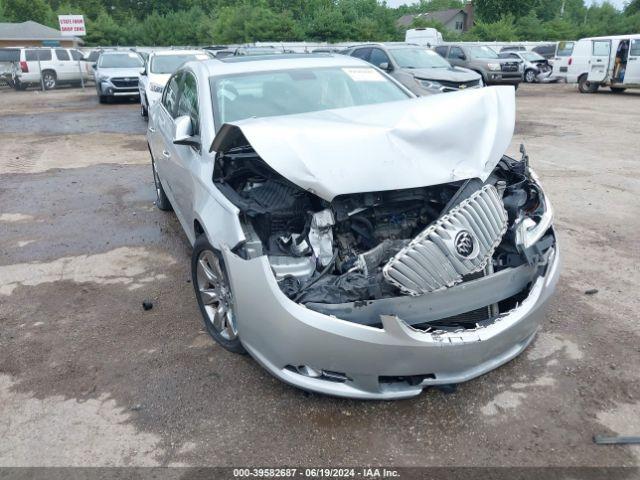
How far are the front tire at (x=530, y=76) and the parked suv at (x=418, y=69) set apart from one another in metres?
11.6

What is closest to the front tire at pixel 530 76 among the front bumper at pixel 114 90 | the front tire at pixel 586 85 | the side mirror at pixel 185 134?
the front tire at pixel 586 85

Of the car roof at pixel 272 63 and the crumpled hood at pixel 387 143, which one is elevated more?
the car roof at pixel 272 63

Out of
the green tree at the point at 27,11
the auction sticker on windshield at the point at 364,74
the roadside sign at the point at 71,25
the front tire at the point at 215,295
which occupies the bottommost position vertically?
the front tire at the point at 215,295

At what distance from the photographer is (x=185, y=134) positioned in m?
3.83

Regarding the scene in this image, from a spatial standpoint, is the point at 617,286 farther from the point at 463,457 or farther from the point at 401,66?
the point at 401,66

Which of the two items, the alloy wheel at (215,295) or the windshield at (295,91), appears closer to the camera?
the alloy wheel at (215,295)

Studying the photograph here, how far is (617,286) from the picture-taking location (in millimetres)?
4184

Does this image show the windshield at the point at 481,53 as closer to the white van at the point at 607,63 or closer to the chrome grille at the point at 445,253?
the white van at the point at 607,63

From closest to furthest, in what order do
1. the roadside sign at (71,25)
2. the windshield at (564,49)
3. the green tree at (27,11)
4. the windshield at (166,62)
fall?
1. the windshield at (166,62)
2. the windshield at (564,49)
3. the roadside sign at (71,25)
4. the green tree at (27,11)

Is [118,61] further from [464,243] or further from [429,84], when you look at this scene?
[464,243]

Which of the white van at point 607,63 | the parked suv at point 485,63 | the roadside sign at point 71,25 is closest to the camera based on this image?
the white van at point 607,63

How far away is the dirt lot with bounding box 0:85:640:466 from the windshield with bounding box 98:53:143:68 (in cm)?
1272

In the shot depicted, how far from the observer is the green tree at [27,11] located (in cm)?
5839

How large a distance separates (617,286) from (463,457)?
95.4 inches
